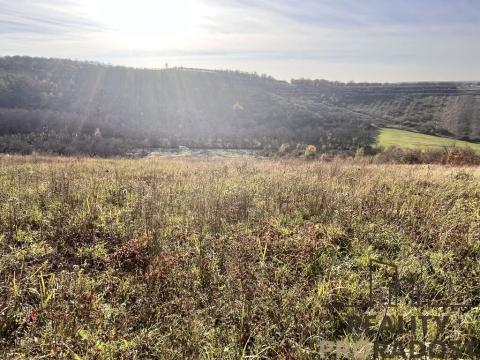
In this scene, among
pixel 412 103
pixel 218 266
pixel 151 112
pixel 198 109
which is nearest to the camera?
pixel 218 266

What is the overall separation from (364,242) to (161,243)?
329 centimetres

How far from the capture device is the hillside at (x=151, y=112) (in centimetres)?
6631

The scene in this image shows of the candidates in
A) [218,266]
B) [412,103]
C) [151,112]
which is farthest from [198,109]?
[218,266]

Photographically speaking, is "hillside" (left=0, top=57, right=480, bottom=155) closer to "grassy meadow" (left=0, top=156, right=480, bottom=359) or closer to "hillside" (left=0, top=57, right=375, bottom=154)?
"hillside" (left=0, top=57, right=375, bottom=154)

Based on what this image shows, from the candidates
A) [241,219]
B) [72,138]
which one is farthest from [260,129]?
[241,219]

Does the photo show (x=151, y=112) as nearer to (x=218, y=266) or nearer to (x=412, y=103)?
(x=412, y=103)

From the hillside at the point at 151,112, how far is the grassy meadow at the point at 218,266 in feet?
170

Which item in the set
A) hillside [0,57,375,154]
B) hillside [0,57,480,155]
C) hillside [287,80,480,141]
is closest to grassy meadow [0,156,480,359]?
hillside [0,57,480,155]

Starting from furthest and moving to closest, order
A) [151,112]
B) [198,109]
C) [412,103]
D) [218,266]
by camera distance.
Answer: [412,103] < [198,109] < [151,112] < [218,266]

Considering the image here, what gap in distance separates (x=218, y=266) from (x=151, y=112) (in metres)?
91.1

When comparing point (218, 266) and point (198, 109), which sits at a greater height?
point (198, 109)

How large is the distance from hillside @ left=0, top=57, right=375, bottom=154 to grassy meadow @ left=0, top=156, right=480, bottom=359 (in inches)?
2043

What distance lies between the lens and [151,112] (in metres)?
90.1

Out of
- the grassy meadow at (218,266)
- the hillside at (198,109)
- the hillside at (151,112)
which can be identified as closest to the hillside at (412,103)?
the hillside at (198,109)
